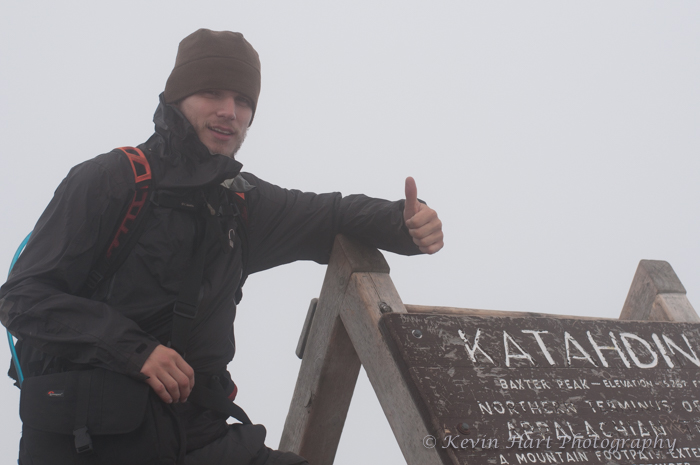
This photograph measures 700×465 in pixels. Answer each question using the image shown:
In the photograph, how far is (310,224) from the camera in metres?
2.15

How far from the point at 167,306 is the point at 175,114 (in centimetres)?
61

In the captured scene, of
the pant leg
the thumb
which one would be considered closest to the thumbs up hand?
the thumb

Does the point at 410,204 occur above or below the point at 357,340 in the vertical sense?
above

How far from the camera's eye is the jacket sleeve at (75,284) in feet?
4.88

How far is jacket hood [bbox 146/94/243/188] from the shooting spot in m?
1.78

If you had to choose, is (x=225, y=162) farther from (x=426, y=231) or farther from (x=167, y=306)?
(x=426, y=231)

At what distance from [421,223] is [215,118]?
2.46ft

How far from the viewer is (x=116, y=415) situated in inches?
59.5

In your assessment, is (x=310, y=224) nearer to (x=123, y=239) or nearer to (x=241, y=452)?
(x=123, y=239)

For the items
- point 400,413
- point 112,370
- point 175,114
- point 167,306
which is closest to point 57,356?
point 112,370

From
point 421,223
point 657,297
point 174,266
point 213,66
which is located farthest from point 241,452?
point 657,297

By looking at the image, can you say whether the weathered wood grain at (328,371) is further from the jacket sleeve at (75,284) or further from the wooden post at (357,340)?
the jacket sleeve at (75,284)

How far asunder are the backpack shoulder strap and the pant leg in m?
0.57

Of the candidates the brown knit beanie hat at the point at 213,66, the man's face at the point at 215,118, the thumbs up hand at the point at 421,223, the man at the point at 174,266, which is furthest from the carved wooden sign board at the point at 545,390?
the brown knit beanie hat at the point at 213,66
